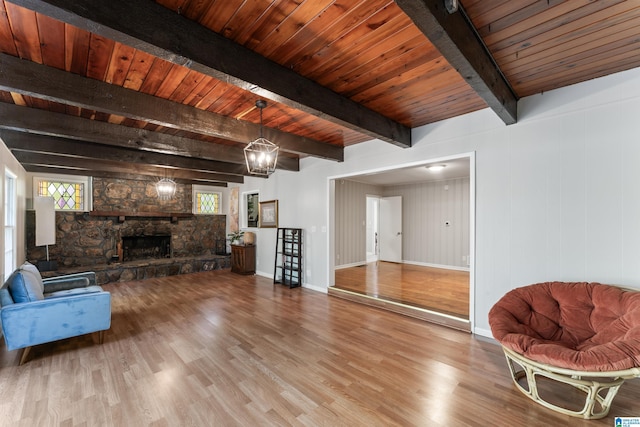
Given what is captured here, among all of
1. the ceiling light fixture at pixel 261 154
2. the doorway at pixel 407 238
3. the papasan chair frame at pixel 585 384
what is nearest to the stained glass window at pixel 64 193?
the ceiling light fixture at pixel 261 154

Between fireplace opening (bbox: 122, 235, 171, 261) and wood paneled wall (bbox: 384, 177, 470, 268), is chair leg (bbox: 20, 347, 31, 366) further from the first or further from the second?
wood paneled wall (bbox: 384, 177, 470, 268)

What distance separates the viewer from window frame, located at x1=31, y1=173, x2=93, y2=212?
599 centimetres

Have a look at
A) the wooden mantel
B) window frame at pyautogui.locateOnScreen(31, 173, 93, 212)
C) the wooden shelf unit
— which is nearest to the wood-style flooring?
the wooden shelf unit

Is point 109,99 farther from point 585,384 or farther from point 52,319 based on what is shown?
point 585,384

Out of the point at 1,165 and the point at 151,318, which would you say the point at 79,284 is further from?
the point at 1,165

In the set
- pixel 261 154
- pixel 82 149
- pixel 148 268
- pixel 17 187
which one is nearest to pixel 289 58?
pixel 261 154

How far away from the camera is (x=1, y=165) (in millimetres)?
3523

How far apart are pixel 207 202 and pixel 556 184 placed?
820cm

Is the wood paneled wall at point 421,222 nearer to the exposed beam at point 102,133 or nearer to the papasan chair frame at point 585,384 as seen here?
the exposed beam at point 102,133

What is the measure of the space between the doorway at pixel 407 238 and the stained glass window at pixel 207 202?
3.99 m

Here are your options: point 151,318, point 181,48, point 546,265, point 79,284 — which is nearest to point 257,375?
point 151,318

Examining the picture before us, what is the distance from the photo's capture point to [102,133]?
3445mm

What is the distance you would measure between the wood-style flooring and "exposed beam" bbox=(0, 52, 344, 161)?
3.21m

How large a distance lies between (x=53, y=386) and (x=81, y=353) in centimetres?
65
